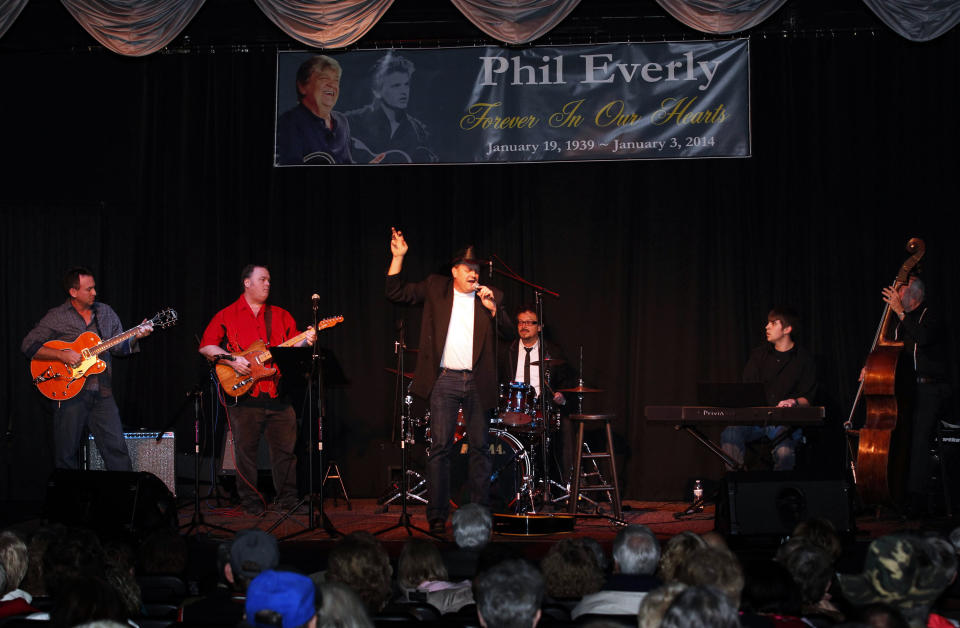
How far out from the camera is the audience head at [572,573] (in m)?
4.09

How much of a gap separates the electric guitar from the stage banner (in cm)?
260

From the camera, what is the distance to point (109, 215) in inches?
416

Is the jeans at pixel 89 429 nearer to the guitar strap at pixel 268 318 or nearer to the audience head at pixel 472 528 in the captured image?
the guitar strap at pixel 268 318

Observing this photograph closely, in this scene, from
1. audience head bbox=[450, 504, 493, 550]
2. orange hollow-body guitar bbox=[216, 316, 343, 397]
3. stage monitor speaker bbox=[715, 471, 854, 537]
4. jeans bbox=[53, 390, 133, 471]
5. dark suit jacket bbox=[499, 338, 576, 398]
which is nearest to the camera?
audience head bbox=[450, 504, 493, 550]

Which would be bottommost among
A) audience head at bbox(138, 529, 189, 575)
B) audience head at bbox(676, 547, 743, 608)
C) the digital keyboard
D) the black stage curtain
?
audience head at bbox(138, 529, 189, 575)

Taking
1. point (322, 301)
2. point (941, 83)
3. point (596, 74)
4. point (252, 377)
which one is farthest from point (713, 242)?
point (252, 377)

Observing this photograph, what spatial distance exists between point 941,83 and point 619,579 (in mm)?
7700

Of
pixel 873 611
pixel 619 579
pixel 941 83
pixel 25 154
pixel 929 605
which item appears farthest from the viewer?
pixel 25 154

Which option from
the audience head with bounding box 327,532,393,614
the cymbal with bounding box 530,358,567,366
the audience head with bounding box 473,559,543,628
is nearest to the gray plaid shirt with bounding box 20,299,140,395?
the cymbal with bounding box 530,358,567,366

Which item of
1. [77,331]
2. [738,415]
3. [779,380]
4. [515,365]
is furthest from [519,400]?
[77,331]

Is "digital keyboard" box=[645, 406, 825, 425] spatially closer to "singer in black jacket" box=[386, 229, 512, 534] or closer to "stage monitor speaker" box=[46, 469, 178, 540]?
"singer in black jacket" box=[386, 229, 512, 534]

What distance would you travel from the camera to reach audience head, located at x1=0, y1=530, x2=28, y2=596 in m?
4.16

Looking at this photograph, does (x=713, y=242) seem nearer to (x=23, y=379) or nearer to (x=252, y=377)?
(x=252, y=377)

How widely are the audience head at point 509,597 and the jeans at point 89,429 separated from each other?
6.04 m
